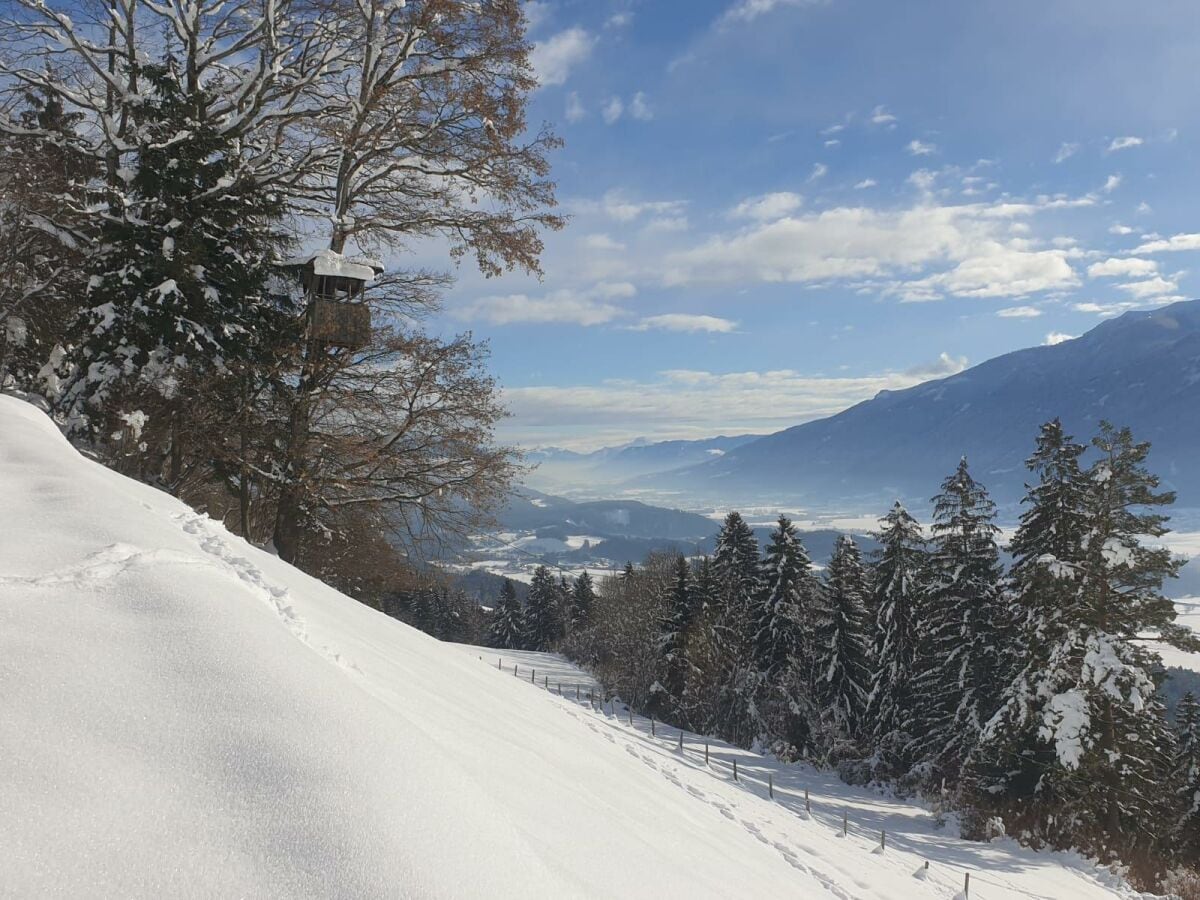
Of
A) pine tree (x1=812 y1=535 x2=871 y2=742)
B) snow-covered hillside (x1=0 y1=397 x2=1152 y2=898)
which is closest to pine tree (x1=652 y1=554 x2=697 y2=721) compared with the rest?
pine tree (x1=812 y1=535 x2=871 y2=742)

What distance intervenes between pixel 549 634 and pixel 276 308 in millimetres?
61631

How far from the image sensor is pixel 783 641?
1444 inches

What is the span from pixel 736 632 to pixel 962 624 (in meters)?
15.7

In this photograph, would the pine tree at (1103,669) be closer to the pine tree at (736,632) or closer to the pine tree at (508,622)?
the pine tree at (736,632)

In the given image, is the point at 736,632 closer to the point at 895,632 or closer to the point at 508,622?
the point at 895,632

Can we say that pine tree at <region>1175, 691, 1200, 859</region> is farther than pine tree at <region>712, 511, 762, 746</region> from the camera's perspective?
No

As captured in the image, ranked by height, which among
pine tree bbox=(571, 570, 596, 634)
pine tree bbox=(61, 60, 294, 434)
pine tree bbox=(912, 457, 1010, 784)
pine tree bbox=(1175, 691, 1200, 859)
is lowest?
pine tree bbox=(571, 570, 596, 634)

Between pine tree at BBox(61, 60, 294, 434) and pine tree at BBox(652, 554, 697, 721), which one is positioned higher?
pine tree at BBox(61, 60, 294, 434)

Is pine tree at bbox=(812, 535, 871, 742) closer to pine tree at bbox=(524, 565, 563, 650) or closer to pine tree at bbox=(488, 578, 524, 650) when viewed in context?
pine tree at bbox=(524, 565, 563, 650)

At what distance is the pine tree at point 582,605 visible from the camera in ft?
219

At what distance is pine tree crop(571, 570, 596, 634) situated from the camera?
219 feet

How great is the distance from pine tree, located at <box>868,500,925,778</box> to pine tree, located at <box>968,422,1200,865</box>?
10.5 meters

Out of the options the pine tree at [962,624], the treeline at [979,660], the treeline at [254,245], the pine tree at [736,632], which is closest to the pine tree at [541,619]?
the treeline at [979,660]

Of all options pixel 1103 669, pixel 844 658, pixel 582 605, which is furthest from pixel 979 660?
pixel 582 605
